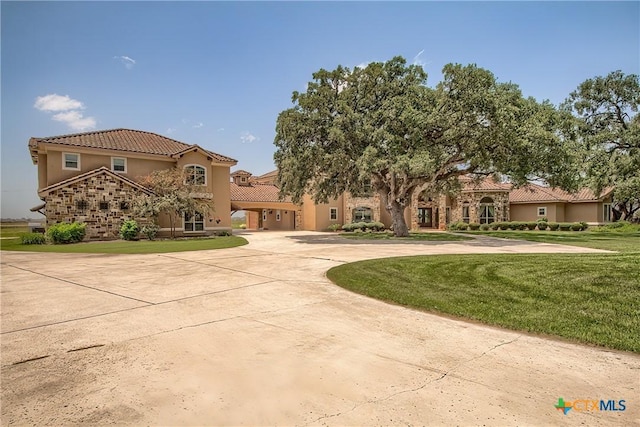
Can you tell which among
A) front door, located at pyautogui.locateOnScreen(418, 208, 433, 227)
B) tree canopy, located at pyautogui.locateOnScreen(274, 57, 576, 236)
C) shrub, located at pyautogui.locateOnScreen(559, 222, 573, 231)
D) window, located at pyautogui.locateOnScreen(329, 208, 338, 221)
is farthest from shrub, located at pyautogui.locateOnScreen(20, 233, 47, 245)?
shrub, located at pyautogui.locateOnScreen(559, 222, 573, 231)

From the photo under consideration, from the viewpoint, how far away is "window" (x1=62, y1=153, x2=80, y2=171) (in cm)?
2284

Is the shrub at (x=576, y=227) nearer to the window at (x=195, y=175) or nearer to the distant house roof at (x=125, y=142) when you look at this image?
the distant house roof at (x=125, y=142)

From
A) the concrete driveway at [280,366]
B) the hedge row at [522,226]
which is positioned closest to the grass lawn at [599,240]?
the hedge row at [522,226]

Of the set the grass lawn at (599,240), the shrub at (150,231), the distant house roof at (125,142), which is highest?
the distant house roof at (125,142)

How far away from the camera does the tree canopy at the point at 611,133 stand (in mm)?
25531

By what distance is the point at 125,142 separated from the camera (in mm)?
26156

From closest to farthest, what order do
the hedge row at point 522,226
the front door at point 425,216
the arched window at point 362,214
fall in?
1. the hedge row at point 522,226
2. the arched window at point 362,214
3. the front door at point 425,216

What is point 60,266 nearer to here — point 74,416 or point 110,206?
point 74,416

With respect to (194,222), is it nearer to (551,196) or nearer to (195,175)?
(195,175)

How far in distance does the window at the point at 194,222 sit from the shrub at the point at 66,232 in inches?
268

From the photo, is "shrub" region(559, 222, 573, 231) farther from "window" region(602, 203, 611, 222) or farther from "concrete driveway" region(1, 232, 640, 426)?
"concrete driveway" region(1, 232, 640, 426)

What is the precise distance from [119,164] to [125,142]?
227cm

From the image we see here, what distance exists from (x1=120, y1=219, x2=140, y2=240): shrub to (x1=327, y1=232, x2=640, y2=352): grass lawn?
17686 millimetres

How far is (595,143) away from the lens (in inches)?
1102
